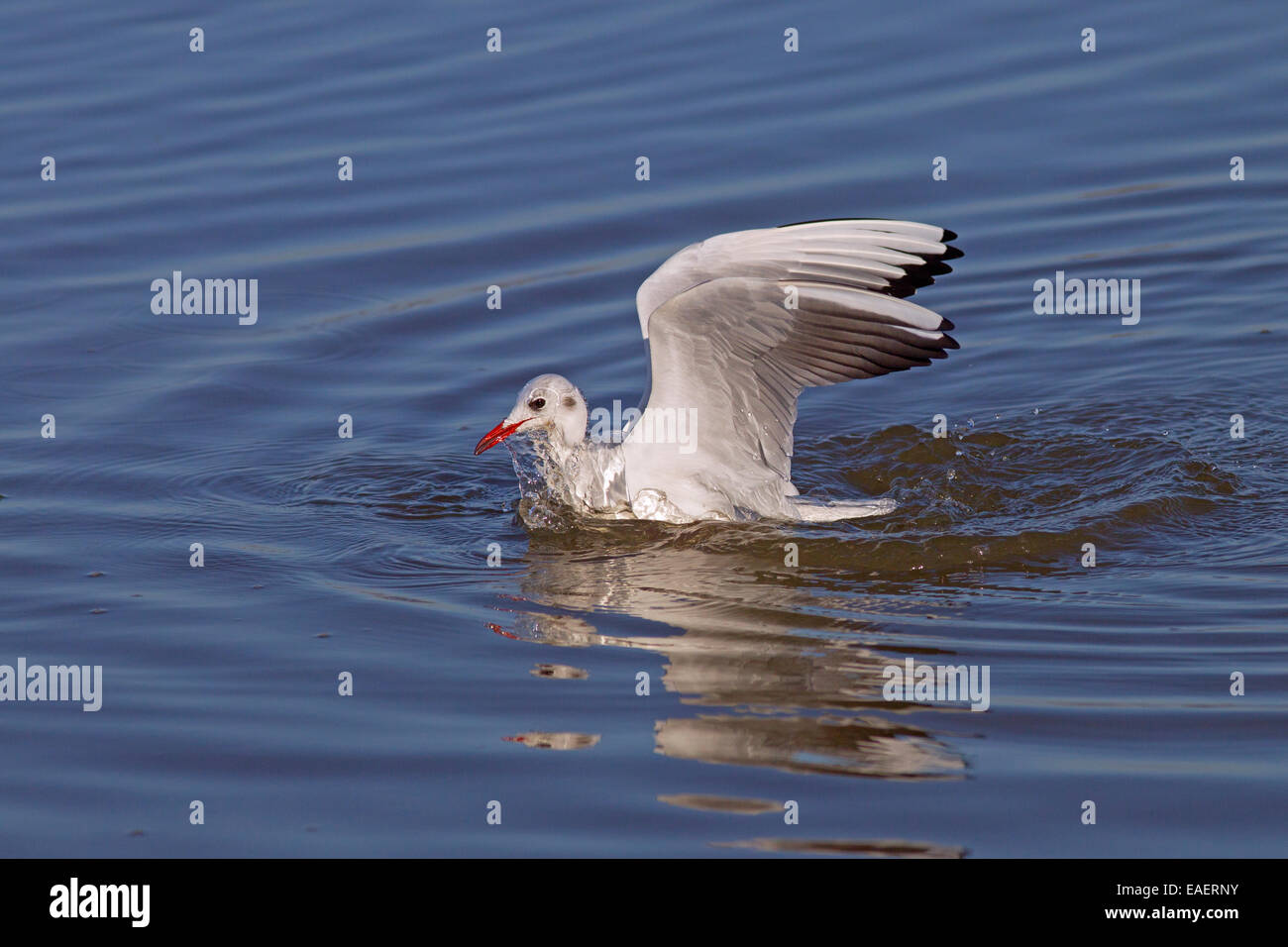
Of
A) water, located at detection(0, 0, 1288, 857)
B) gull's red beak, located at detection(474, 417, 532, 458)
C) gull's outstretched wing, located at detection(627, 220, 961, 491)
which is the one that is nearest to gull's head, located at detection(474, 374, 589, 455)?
gull's red beak, located at detection(474, 417, 532, 458)

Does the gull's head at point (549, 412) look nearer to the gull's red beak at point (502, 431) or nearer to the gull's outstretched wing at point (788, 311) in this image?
the gull's red beak at point (502, 431)

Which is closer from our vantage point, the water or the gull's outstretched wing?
the water

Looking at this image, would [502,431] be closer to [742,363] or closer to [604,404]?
[742,363]

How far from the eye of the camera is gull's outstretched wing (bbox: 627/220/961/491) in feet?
24.0

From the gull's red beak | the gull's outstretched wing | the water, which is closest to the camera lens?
the water

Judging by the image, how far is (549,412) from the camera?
27.7ft

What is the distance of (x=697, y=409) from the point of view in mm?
8023

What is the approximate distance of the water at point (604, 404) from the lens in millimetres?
5641

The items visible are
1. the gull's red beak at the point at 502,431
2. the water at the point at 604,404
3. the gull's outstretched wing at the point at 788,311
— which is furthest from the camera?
the gull's red beak at the point at 502,431

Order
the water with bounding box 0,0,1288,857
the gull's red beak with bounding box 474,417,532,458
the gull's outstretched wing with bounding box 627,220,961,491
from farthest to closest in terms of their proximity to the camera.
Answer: the gull's red beak with bounding box 474,417,532,458 < the gull's outstretched wing with bounding box 627,220,961,491 < the water with bounding box 0,0,1288,857

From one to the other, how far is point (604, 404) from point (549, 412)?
1421 mm

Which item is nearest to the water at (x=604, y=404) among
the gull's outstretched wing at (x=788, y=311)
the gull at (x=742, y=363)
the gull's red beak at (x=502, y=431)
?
the gull at (x=742, y=363)

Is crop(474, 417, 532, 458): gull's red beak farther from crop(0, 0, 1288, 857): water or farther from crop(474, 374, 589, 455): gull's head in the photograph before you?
crop(0, 0, 1288, 857): water

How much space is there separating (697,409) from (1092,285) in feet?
13.4
